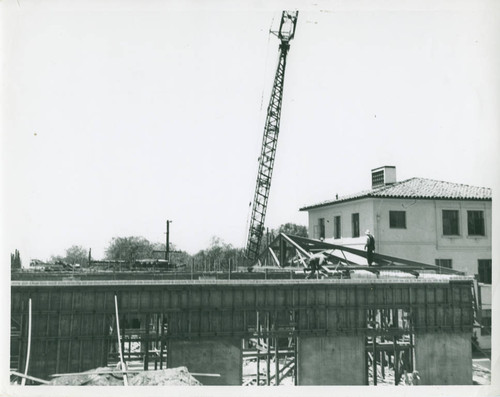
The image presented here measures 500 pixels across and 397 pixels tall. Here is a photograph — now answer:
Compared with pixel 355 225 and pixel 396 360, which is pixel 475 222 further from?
pixel 396 360

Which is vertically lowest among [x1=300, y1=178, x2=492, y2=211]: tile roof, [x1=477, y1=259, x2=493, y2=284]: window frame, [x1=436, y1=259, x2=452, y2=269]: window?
[x1=477, y1=259, x2=493, y2=284]: window frame

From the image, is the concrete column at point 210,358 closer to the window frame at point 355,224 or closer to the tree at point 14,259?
the tree at point 14,259

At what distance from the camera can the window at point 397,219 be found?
27.4 meters

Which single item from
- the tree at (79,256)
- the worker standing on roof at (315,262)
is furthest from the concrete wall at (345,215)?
the tree at (79,256)

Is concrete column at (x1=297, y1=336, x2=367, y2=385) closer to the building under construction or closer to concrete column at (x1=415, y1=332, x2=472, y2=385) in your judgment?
the building under construction

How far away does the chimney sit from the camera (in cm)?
3083

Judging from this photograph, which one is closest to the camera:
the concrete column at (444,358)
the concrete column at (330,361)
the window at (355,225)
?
the concrete column at (330,361)

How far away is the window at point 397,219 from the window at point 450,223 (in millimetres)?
2602

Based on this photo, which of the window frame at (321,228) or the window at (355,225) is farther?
the window frame at (321,228)

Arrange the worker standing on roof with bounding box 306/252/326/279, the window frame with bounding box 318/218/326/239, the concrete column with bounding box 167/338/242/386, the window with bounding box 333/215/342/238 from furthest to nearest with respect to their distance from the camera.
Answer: the window frame with bounding box 318/218/326/239, the window with bounding box 333/215/342/238, the worker standing on roof with bounding box 306/252/326/279, the concrete column with bounding box 167/338/242/386

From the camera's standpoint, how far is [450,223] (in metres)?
27.7

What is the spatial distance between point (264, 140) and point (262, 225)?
7303mm

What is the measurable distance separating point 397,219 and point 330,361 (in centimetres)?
1222

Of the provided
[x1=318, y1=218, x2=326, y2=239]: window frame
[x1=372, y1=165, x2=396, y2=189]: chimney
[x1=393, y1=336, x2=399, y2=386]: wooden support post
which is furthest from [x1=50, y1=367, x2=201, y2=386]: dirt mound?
[x1=372, y1=165, x2=396, y2=189]: chimney
